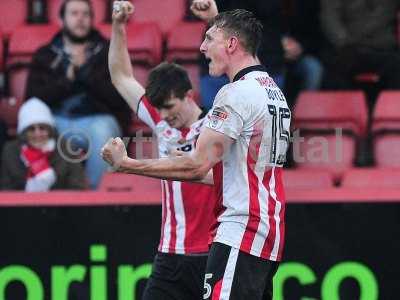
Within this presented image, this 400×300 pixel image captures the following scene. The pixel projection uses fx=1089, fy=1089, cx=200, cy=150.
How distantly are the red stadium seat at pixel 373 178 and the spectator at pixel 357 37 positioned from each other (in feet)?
4.56

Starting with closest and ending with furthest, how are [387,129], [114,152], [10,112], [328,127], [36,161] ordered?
[114,152]
[36,161]
[387,129]
[328,127]
[10,112]

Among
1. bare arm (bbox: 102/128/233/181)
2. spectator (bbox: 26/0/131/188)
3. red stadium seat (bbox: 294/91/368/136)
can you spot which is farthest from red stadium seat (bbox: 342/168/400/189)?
bare arm (bbox: 102/128/233/181)

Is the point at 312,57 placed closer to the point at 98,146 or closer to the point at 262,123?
the point at 98,146

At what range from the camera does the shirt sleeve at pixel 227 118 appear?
4609 millimetres

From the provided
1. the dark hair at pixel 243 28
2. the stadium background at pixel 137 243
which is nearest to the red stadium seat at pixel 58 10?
the stadium background at pixel 137 243

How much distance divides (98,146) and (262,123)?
3016 millimetres

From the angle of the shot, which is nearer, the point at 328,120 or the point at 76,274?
the point at 76,274

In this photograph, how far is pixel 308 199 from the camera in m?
6.54

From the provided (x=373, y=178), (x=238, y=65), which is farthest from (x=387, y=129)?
(x=238, y=65)

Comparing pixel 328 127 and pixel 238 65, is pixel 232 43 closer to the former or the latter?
pixel 238 65

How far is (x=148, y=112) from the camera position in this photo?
608cm

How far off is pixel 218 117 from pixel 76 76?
358 centimetres

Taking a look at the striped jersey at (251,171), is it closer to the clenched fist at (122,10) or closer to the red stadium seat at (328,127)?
the clenched fist at (122,10)

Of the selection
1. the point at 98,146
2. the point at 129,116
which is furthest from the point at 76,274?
the point at 129,116
